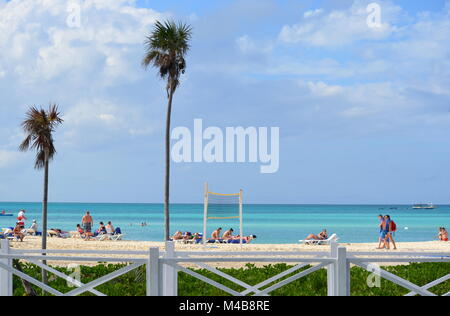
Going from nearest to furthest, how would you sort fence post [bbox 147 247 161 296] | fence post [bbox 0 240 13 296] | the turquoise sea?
fence post [bbox 147 247 161 296], fence post [bbox 0 240 13 296], the turquoise sea

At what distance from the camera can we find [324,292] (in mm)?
13031

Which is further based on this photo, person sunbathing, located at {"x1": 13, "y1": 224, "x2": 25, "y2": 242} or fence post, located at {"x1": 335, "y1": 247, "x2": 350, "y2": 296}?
person sunbathing, located at {"x1": 13, "y1": 224, "x2": 25, "y2": 242}

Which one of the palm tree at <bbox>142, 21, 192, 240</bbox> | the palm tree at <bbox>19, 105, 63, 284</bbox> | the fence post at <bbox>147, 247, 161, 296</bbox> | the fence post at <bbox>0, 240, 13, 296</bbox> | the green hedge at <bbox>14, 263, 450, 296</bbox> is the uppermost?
the palm tree at <bbox>142, 21, 192, 240</bbox>

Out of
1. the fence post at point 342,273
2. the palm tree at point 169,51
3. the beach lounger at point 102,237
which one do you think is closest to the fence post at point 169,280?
the fence post at point 342,273

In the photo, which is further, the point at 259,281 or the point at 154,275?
the point at 259,281

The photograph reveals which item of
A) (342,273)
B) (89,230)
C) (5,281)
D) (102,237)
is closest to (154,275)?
(342,273)

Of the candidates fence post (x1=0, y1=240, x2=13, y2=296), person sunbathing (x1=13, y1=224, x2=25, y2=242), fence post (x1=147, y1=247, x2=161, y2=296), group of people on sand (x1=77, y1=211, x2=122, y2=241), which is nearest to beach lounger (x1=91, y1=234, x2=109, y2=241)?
group of people on sand (x1=77, y1=211, x2=122, y2=241)

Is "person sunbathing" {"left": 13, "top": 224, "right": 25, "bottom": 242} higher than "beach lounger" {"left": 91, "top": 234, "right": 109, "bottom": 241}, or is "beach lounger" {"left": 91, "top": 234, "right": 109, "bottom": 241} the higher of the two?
"person sunbathing" {"left": 13, "top": 224, "right": 25, "bottom": 242}

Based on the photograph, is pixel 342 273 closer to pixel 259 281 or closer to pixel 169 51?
pixel 259 281

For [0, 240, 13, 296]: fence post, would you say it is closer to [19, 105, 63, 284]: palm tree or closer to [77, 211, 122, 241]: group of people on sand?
[19, 105, 63, 284]: palm tree
